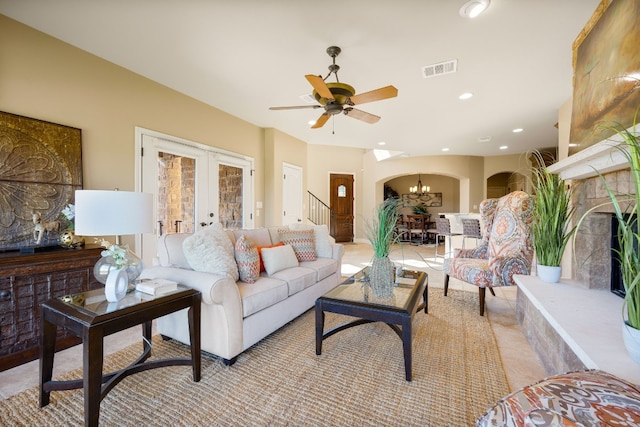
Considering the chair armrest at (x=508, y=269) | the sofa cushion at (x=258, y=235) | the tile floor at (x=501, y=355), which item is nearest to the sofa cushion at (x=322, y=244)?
the sofa cushion at (x=258, y=235)

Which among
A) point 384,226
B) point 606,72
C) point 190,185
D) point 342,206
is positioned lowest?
point 384,226

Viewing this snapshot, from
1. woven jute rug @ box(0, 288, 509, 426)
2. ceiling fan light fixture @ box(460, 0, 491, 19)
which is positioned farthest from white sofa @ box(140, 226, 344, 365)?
ceiling fan light fixture @ box(460, 0, 491, 19)

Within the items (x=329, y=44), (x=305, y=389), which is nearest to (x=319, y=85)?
(x=329, y=44)

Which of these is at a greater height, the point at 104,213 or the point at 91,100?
the point at 91,100

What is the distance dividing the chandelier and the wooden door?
3849 mm

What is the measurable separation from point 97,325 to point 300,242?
2183 mm

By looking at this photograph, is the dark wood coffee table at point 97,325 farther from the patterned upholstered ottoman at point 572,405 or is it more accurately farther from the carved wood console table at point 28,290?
the patterned upholstered ottoman at point 572,405

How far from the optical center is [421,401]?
162cm

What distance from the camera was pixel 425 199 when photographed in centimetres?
1190

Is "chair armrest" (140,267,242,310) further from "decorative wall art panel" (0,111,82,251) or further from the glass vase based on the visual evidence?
"decorative wall art panel" (0,111,82,251)

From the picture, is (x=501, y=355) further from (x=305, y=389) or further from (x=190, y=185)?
(x=190, y=185)

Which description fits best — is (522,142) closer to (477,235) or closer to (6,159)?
(477,235)

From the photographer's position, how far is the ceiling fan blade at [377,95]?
255cm

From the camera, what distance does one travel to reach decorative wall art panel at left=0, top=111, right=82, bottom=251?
229 centimetres
